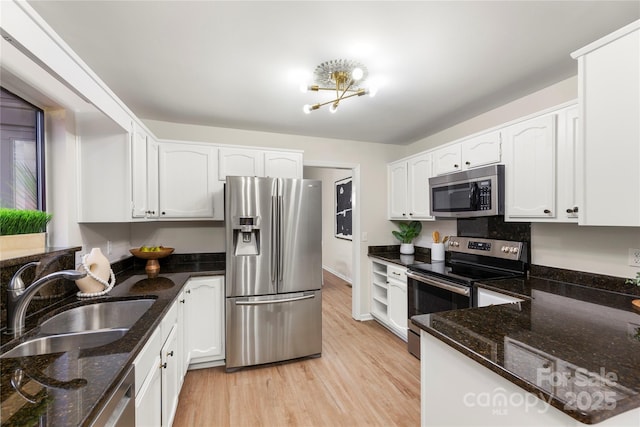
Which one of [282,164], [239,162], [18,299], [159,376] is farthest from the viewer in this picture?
[282,164]

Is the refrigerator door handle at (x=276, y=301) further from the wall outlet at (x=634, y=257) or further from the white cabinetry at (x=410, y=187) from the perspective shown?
the wall outlet at (x=634, y=257)

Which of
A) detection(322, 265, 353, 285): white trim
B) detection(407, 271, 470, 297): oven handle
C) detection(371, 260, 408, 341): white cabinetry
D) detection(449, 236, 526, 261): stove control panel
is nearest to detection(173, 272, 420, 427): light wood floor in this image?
detection(371, 260, 408, 341): white cabinetry

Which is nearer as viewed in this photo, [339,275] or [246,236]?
[246,236]

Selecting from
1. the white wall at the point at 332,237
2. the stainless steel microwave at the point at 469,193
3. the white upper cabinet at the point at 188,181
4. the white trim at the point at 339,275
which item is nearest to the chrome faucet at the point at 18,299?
the white upper cabinet at the point at 188,181

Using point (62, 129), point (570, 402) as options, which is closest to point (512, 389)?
point (570, 402)

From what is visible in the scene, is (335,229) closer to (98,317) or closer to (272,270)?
(272,270)

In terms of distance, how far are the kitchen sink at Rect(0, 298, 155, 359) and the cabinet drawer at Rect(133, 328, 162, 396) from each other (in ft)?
0.50

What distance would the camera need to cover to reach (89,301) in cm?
162

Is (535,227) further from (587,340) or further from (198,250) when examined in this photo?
(198,250)

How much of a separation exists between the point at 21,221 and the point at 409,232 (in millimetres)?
3449

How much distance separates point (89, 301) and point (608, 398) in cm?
225

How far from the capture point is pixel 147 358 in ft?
4.17

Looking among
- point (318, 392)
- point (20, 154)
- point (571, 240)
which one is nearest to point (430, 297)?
point (571, 240)

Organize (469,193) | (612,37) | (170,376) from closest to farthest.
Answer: (612,37), (170,376), (469,193)
